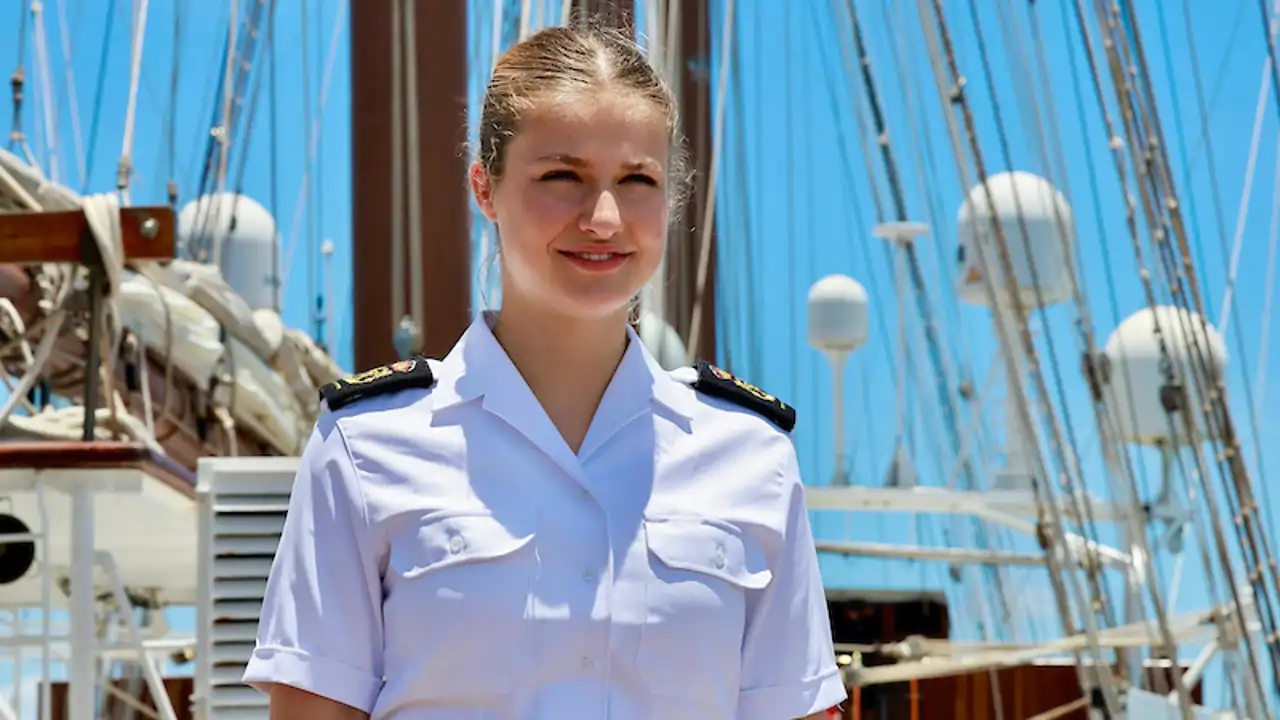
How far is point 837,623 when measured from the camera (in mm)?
15852

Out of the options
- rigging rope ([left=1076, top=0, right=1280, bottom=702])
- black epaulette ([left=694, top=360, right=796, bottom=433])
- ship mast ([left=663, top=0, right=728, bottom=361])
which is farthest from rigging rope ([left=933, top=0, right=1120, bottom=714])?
black epaulette ([left=694, top=360, right=796, bottom=433])

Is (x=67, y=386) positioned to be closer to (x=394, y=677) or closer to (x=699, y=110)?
(x=699, y=110)

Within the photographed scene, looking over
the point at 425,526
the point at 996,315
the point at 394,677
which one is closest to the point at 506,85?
the point at 425,526

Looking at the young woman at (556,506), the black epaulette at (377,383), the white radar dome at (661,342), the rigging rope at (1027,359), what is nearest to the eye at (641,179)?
the young woman at (556,506)

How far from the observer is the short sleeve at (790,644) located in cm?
185

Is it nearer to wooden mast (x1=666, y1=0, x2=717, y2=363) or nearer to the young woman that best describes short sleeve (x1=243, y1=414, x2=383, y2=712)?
the young woman

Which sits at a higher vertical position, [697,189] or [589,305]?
[697,189]

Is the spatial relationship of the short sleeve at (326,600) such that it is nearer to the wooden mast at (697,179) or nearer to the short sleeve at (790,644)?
the short sleeve at (790,644)

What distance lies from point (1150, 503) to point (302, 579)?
14799mm

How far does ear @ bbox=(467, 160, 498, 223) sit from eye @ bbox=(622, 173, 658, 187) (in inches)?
5.5

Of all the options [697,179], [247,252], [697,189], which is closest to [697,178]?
[697,179]

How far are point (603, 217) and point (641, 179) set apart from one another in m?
0.07

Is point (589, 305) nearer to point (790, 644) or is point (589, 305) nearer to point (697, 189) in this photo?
point (790, 644)

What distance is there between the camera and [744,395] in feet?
6.47
